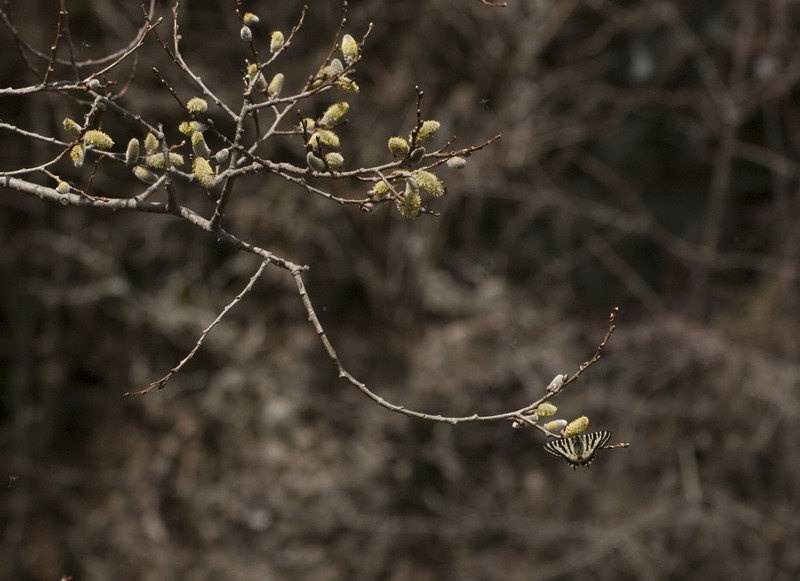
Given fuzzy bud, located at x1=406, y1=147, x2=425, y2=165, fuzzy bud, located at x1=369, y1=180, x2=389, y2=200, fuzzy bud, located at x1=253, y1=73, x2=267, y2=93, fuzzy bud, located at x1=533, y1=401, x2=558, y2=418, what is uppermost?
fuzzy bud, located at x1=253, y1=73, x2=267, y2=93

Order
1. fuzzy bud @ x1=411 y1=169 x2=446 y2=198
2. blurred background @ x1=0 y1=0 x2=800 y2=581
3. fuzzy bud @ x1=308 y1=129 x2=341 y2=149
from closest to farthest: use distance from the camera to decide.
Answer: fuzzy bud @ x1=411 y1=169 x2=446 y2=198 → fuzzy bud @ x1=308 y1=129 x2=341 y2=149 → blurred background @ x1=0 y1=0 x2=800 y2=581

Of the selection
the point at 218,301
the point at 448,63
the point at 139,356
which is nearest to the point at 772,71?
the point at 448,63

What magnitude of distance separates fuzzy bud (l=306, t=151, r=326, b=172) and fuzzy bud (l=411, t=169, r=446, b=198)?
7.0 inches

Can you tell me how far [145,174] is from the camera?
1621 mm

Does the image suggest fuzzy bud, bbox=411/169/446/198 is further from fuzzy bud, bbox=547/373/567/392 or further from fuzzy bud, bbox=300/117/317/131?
fuzzy bud, bbox=547/373/567/392

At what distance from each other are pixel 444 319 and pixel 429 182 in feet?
12.8

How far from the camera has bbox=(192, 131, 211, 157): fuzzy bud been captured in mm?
1587

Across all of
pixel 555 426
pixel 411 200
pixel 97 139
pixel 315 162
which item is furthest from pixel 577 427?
pixel 97 139

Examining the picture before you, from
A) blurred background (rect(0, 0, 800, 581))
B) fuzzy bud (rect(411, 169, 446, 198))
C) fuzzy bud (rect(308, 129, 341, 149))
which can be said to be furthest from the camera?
blurred background (rect(0, 0, 800, 581))

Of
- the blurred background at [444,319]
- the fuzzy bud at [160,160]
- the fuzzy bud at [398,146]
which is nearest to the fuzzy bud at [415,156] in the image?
the fuzzy bud at [398,146]

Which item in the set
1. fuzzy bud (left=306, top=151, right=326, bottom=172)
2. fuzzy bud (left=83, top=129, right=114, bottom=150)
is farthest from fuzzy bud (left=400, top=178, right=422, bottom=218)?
fuzzy bud (left=83, top=129, right=114, bottom=150)

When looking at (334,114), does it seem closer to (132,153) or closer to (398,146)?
(398,146)

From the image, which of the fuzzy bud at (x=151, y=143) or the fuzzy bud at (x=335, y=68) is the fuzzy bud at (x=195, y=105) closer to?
the fuzzy bud at (x=151, y=143)

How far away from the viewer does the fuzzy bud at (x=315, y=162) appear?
5.08 ft
